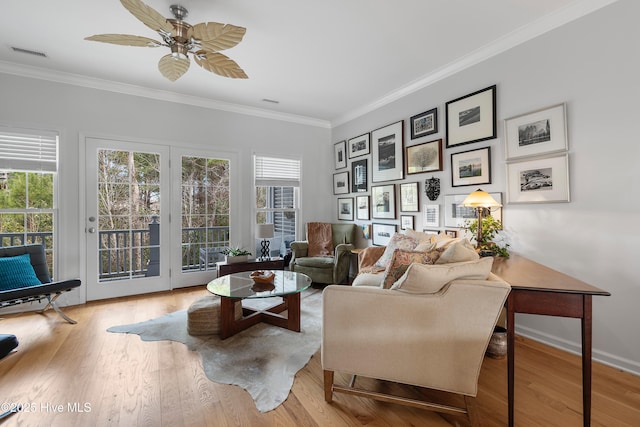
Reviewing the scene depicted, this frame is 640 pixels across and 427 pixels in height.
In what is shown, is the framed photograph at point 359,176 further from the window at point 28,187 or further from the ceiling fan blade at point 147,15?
the window at point 28,187

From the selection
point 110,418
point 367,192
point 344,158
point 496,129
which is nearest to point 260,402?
point 110,418

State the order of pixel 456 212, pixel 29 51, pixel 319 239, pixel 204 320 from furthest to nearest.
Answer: pixel 319 239 < pixel 456 212 < pixel 29 51 < pixel 204 320

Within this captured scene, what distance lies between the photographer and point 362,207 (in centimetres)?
482

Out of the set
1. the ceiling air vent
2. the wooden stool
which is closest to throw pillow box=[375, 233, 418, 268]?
the wooden stool

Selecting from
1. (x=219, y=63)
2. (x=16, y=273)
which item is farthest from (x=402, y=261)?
(x=16, y=273)

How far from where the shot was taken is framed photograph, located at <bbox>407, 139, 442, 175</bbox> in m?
3.59

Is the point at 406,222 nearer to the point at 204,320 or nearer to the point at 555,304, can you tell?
the point at 555,304

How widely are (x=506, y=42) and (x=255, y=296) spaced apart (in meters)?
3.30

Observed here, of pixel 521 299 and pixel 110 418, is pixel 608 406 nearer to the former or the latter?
pixel 521 299

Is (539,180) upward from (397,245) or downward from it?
upward

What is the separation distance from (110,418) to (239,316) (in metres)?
1.27

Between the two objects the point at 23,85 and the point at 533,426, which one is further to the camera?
the point at 23,85

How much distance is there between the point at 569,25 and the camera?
8.11ft

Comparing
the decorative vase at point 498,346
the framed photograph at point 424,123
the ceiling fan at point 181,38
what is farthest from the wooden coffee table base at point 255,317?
the framed photograph at point 424,123
